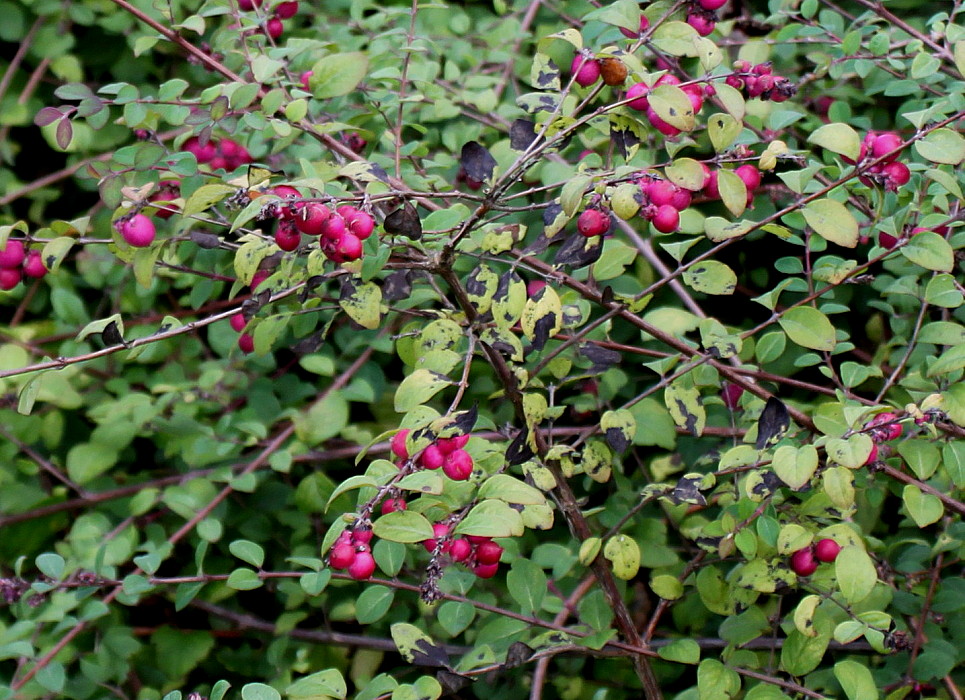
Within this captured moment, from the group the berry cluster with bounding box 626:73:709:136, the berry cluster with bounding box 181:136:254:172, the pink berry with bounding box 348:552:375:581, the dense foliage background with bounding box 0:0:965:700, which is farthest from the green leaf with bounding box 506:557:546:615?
the berry cluster with bounding box 181:136:254:172

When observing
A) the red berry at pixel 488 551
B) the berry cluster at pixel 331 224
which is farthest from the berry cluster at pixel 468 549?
the berry cluster at pixel 331 224

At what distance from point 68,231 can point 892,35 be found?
145 cm

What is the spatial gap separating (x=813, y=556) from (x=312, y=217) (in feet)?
2.55

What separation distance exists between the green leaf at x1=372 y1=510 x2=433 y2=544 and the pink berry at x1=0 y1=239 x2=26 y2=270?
743 mm

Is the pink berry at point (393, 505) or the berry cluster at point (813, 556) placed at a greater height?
the pink berry at point (393, 505)

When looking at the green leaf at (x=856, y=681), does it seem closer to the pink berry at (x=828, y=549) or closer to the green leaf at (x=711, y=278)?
the pink berry at (x=828, y=549)

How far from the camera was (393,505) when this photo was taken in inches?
41.6

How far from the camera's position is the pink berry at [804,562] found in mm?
1253

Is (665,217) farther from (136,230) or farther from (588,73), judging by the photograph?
(136,230)

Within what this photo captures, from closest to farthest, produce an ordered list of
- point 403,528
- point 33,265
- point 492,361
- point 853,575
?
point 403,528 < point 853,575 < point 492,361 < point 33,265

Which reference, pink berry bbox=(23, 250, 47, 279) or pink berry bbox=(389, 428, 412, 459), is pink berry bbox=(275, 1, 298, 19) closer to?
pink berry bbox=(23, 250, 47, 279)

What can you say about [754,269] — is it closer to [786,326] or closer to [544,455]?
[786,326]

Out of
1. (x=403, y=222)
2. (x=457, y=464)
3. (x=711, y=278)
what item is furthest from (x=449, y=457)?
(x=711, y=278)

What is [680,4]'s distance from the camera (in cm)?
125
